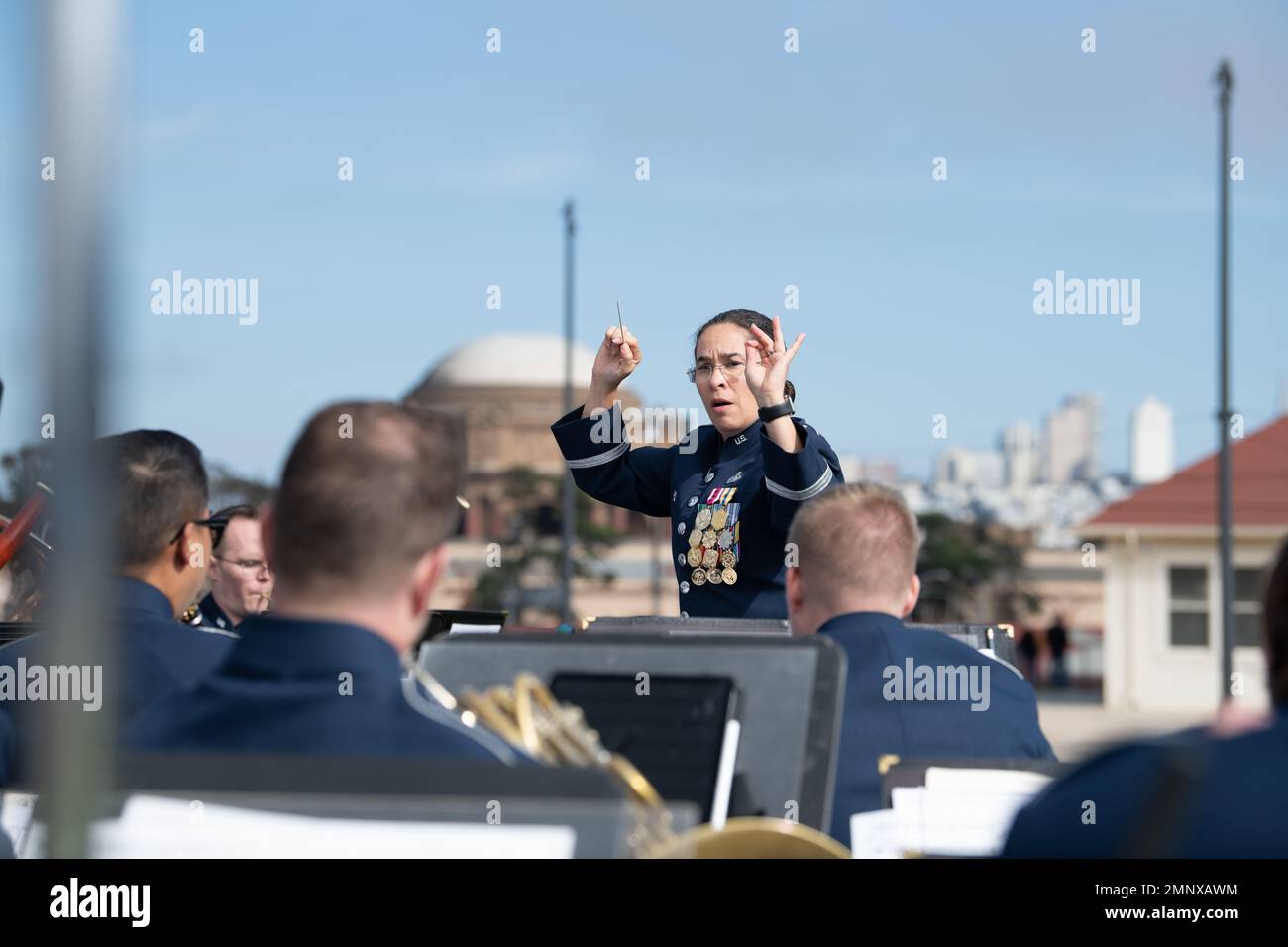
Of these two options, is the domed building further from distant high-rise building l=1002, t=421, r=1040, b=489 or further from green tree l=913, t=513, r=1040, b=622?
distant high-rise building l=1002, t=421, r=1040, b=489

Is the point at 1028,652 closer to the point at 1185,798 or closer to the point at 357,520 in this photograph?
the point at 357,520

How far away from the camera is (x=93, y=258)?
4.30ft

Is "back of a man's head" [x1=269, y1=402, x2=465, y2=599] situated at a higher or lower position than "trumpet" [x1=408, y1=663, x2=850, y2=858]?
higher

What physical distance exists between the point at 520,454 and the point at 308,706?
255ft

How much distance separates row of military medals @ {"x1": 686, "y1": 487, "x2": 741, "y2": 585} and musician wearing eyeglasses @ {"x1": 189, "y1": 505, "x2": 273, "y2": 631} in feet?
5.83

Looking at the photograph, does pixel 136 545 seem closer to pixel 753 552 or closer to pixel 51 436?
pixel 753 552

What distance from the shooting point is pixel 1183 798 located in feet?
4.68

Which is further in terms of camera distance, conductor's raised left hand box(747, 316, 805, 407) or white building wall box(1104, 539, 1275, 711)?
white building wall box(1104, 539, 1275, 711)

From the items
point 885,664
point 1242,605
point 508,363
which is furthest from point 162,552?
point 508,363

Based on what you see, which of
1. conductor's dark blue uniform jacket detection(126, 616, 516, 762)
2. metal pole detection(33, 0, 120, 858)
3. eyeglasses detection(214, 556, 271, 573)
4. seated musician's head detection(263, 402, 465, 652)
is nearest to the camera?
metal pole detection(33, 0, 120, 858)

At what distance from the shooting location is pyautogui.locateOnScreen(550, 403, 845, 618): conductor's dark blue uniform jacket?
184 inches

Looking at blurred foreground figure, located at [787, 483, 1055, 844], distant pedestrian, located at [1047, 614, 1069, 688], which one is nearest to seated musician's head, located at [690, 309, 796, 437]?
blurred foreground figure, located at [787, 483, 1055, 844]
